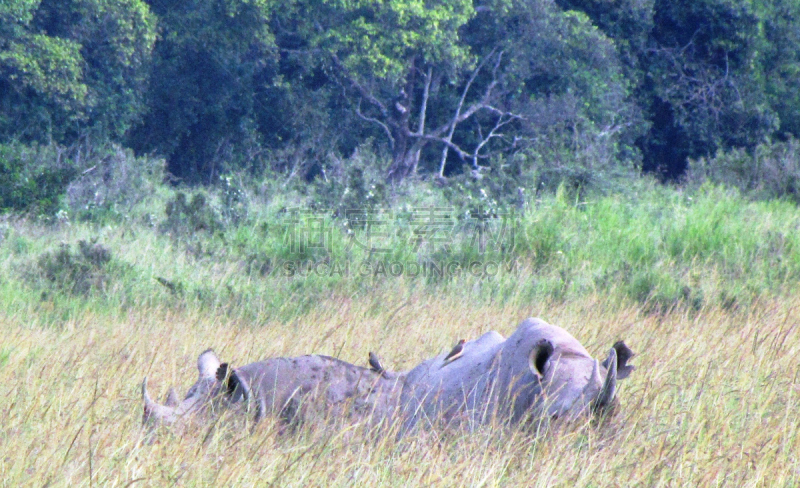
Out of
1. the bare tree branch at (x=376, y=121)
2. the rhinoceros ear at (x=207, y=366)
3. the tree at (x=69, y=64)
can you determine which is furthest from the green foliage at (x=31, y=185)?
the bare tree branch at (x=376, y=121)

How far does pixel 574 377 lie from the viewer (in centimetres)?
261

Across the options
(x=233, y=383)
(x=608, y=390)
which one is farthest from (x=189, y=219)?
(x=608, y=390)

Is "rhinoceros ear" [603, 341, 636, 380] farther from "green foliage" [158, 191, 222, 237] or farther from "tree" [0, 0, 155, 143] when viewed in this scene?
"tree" [0, 0, 155, 143]

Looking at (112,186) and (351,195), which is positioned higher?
(351,195)

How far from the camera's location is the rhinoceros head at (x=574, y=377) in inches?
98.2

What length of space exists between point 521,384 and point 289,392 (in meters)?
0.78

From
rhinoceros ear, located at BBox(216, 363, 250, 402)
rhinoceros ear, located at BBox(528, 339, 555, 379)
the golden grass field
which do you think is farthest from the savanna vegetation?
rhinoceros ear, located at BBox(528, 339, 555, 379)

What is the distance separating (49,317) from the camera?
206 inches

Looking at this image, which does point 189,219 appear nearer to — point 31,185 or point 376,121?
point 31,185

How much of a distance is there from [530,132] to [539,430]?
49.8 feet

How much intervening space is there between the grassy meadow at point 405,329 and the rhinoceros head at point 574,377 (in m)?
0.08

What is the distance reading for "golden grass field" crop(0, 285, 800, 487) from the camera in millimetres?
2256

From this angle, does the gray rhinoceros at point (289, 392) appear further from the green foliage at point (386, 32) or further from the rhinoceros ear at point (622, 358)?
the green foliage at point (386, 32)

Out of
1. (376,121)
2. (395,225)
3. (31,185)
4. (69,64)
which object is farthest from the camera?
(376,121)
